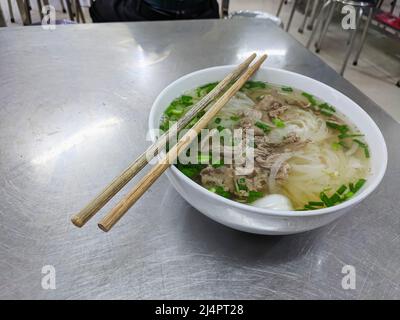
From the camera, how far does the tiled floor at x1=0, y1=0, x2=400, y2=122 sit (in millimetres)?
3008

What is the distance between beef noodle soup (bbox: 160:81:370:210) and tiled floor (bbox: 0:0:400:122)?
7.09 ft

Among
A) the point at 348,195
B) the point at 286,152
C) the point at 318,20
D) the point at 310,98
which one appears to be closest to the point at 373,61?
the point at 318,20

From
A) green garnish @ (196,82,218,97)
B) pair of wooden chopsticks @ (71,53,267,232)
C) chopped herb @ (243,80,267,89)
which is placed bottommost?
chopped herb @ (243,80,267,89)

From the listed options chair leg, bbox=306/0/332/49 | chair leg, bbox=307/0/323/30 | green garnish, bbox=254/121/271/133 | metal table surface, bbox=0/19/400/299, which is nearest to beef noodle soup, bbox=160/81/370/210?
green garnish, bbox=254/121/271/133

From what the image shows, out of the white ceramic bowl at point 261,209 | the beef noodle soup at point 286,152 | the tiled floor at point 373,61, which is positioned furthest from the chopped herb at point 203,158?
the tiled floor at point 373,61

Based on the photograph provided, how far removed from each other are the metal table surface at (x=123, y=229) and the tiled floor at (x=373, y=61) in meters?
2.07

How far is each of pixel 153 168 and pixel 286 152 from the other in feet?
1.26

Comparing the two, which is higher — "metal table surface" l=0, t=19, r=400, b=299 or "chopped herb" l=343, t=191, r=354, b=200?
"chopped herb" l=343, t=191, r=354, b=200

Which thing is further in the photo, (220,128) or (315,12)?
(315,12)

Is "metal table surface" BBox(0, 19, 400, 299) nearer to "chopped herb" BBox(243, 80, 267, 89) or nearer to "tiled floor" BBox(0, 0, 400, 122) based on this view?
"chopped herb" BBox(243, 80, 267, 89)

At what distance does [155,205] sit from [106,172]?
0.19 m

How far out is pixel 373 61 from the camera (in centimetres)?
357

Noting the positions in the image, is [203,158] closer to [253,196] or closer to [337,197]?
[253,196]

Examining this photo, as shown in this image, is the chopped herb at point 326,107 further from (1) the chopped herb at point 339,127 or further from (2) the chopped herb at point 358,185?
(2) the chopped herb at point 358,185
